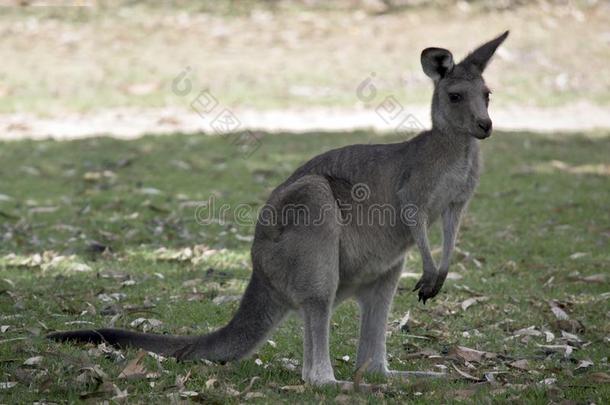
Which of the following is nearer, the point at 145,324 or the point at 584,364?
the point at 584,364

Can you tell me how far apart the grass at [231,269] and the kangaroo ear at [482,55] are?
1.56 m

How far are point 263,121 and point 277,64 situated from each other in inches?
142

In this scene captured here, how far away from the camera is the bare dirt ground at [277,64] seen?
46.8ft

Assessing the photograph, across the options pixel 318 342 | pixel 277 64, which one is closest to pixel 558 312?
pixel 318 342

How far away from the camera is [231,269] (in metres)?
7.25

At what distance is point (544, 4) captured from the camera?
20266 millimetres

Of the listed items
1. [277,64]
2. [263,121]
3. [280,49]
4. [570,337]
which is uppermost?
[280,49]

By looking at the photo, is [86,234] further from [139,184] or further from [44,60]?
[44,60]

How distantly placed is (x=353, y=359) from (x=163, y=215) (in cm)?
393

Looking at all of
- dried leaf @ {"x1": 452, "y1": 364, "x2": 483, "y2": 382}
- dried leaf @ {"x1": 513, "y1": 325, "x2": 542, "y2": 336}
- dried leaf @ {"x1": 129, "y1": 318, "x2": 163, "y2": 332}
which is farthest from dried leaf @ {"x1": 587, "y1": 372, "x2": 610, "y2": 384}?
dried leaf @ {"x1": 129, "y1": 318, "x2": 163, "y2": 332}

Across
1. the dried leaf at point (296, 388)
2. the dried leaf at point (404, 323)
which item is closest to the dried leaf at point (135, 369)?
the dried leaf at point (296, 388)

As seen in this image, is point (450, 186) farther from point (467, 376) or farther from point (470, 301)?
point (470, 301)

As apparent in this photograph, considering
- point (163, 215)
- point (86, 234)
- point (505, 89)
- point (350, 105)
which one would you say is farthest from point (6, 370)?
point (505, 89)

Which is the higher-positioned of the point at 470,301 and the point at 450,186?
the point at 450,186
